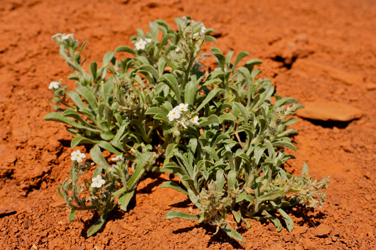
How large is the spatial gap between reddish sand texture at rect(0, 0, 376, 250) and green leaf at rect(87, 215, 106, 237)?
0.12 m

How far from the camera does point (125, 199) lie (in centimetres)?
407

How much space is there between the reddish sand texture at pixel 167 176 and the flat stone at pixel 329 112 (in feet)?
0.52

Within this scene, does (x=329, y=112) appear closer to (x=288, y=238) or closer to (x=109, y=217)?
(x=288, y=238)

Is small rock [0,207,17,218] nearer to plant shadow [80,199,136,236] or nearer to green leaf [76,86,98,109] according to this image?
plant shadow [80,199,136,236]

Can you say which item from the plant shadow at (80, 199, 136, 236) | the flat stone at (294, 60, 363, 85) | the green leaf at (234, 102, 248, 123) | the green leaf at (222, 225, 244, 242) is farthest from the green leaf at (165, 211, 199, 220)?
the flat stone at (294, 60, 363, 85)

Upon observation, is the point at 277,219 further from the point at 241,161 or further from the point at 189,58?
the point at 189,58

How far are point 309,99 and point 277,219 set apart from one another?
309 cm

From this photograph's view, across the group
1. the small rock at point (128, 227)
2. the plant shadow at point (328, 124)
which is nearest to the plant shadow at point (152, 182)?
the small rock at point (128, 227)

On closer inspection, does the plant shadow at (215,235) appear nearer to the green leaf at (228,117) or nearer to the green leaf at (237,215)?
the green leaf at (237,215)

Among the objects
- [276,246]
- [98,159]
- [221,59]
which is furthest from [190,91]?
[276,246]

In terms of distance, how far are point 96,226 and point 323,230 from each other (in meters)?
3.04

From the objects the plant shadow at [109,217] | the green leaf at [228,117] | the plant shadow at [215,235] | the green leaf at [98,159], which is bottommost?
the plant shadow at [215,235]

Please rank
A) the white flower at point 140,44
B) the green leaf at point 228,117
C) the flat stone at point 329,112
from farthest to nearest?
the flat stone at point 329,112
the white flower at point 140,44
the green leaf at point 228,117

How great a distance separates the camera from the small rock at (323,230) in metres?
4.06
